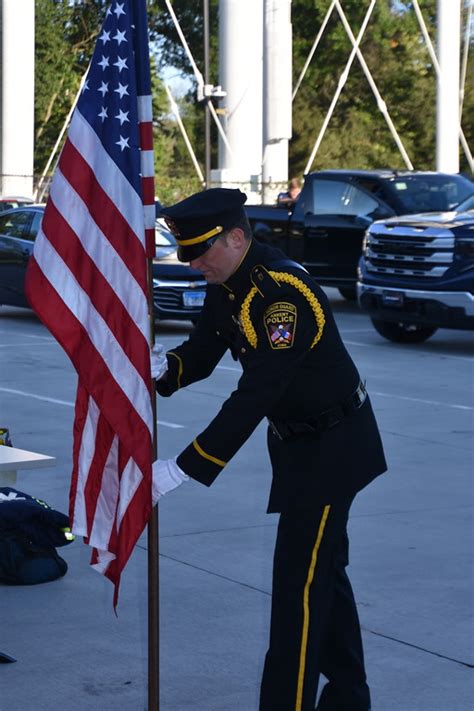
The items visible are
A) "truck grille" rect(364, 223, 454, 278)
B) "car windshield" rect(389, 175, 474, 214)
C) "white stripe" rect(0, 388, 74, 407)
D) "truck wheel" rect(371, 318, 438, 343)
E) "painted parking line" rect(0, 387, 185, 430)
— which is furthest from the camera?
"car windshield" rect(389, 175, 474, 214)

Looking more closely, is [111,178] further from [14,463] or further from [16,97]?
[16,97]

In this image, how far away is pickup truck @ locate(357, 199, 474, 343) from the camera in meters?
14.2

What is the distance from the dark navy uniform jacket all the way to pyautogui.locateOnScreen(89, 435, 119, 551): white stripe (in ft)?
0.85

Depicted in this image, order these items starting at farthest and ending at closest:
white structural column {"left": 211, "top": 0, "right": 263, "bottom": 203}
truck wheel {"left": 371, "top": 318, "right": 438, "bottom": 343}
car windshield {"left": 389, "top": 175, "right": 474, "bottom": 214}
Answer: white structural column {"left": 211, "top": 0, "right": 263, "bottom": 203}
car windshield {"left": 389, "top": 175, "right": 474, "bottom": 214}
truck wheel {"left": 371, "top": 318, "right": 438, "bottom": 343}

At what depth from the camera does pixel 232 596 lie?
5875 mm

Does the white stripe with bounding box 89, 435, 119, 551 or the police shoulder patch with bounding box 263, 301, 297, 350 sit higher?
the police shoulder patch with bounding box 263, 301, 297, 350

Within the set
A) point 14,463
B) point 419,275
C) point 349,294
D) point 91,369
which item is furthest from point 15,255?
point 91,369

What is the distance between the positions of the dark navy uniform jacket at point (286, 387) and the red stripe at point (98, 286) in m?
0.30

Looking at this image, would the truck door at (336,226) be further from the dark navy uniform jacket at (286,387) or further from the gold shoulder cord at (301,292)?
the gold shoulder cord at (301,292)

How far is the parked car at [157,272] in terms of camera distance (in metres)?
16.2

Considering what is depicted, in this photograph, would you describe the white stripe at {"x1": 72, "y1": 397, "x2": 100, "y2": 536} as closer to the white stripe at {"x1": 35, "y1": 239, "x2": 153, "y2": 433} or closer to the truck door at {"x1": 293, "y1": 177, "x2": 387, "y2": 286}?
Result: the white stripe at {"x1": 35, "y1": 239, "x2": 153, "y2": 433}

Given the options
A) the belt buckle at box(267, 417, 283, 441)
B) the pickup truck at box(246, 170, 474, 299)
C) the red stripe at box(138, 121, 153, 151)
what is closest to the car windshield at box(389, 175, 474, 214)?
the pickup truck at box(246, 170, 474, 299)

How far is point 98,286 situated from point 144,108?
1.76ft

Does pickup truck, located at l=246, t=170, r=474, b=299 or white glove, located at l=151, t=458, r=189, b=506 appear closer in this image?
white glove, located at l=151, t=458, r=189, b=506
